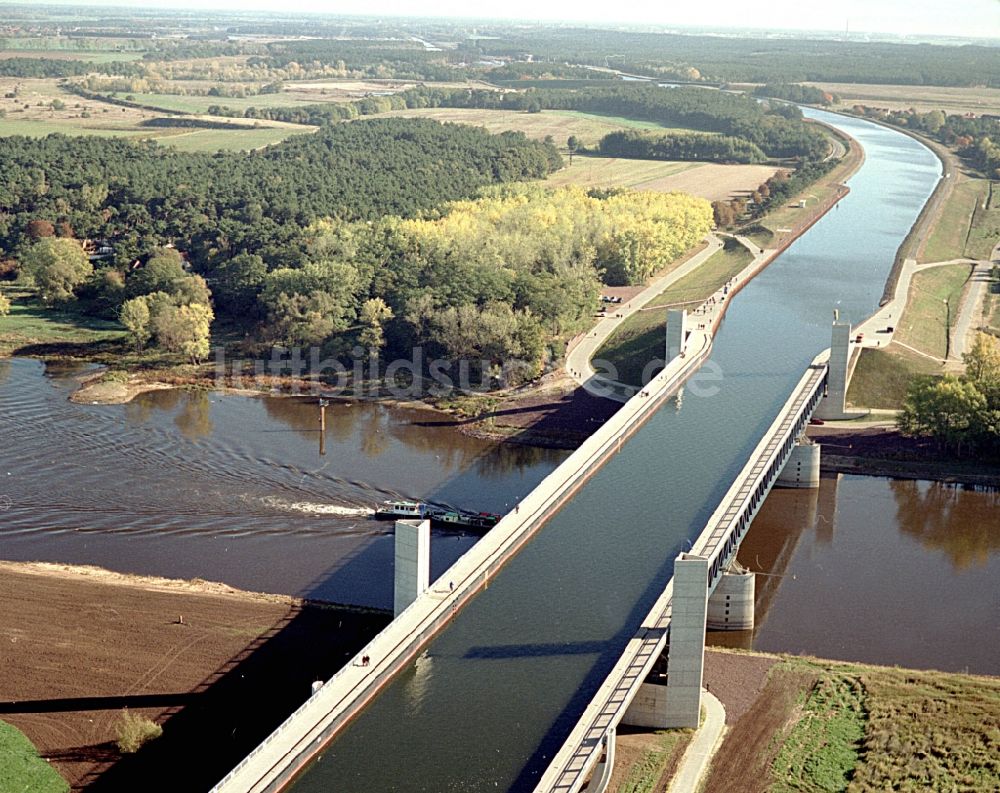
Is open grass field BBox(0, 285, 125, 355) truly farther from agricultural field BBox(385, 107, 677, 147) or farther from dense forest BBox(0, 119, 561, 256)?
agricultural field BBox(385, 107, 677, 147)

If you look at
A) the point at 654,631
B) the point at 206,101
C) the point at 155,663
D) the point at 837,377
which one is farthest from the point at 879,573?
the point at 206,101

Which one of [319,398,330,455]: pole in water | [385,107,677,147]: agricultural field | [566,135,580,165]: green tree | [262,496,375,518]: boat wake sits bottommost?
[262,496,375,518]: boat wake

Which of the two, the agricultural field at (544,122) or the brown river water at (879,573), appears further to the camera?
the agricultural field at (544,122)

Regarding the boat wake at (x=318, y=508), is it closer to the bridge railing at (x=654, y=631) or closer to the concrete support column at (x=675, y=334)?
the bridge railing at (x=654, y=631)

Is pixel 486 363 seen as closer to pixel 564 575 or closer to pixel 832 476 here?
pixel 832 476

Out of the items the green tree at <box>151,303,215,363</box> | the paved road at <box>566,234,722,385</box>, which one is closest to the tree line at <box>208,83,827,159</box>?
the paved road at <box>566,234,722,385</box>

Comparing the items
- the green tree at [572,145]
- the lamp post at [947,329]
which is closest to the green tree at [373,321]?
the lamp post at [947,329]

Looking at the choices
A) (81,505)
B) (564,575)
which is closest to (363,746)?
(564,575)
